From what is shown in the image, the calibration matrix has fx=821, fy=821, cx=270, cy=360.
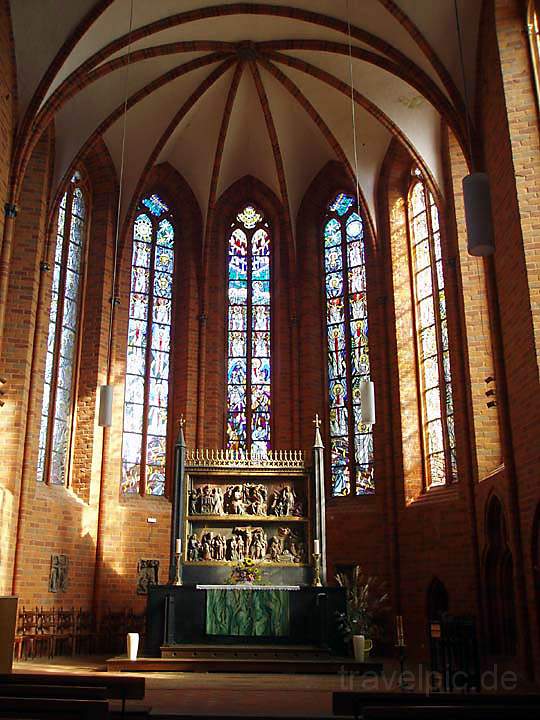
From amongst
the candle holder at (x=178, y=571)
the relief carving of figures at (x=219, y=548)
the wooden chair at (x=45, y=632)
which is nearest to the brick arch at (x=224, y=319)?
the relief carving of figures at (x=219, y=548)

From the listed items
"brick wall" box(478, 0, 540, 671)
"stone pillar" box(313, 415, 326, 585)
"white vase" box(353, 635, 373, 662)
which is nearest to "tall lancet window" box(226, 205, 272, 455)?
"stone pillar" box(313, 415, 326, 585)

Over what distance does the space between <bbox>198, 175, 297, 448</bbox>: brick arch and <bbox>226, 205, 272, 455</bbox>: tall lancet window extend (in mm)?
195

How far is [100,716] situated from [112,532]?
14057 mm

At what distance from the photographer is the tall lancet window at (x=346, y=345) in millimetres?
19969

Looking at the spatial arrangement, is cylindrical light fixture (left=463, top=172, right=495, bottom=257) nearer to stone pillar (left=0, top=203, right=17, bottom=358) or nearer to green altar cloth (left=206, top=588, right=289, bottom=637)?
green altar cloth (left=206, top=588, right=289, bottom=637)

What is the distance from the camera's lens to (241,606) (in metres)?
14.9

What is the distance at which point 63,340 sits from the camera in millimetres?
19344

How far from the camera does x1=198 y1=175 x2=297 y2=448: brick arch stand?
68.6 ft

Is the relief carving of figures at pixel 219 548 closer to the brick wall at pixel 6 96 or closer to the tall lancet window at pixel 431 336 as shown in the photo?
the tall lancet window at pixel 431 336

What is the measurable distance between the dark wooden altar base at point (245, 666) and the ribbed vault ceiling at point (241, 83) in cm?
971

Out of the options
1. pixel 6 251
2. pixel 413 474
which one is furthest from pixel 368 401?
pixel 6 251

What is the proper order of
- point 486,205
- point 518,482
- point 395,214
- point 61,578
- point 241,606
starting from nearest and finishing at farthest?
point 486,205
point 518,482
point 241,606
point 61,578
point 395,214

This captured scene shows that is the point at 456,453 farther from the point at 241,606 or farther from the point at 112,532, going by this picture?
the point at 112,532

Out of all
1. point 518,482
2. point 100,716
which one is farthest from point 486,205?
point 100,716
